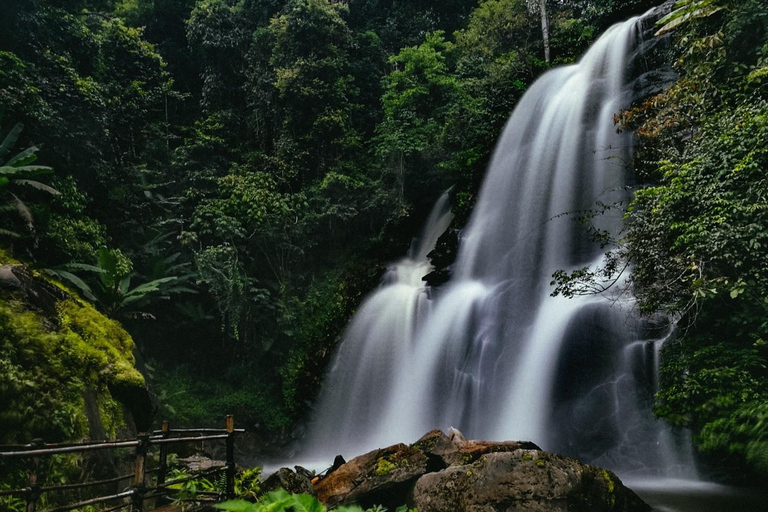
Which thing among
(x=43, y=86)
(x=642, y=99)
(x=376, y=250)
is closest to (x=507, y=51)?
(x=642, y=99)

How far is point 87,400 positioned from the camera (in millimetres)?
6172

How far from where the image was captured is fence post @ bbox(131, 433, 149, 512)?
384 centimetres

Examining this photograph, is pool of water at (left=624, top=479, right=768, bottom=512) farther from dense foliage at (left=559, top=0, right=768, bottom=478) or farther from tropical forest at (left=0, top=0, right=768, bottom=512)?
dense foliage at (left=559, top=0, right=768, bottom=478)

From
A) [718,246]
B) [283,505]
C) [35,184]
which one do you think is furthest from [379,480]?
→ [35,184]

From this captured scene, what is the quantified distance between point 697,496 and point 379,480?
3.91 meters

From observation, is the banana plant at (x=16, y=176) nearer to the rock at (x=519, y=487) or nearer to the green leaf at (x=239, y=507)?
the rock at (x=519, y=487)

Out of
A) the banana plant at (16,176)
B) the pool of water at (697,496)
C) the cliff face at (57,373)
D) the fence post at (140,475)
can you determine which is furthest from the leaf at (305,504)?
the banana plant at (16,176)

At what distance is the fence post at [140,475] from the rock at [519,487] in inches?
101

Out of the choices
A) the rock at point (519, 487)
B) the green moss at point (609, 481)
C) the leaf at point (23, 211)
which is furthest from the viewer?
the leaf at point (23, 211)

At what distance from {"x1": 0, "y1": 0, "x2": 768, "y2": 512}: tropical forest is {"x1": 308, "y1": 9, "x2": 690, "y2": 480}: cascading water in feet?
0.19

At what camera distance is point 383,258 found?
14883 mm

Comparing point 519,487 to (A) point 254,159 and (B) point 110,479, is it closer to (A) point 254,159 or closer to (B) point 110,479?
(B) point 110,479

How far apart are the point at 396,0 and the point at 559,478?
21.2 meters

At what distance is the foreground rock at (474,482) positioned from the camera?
14.8 ft
